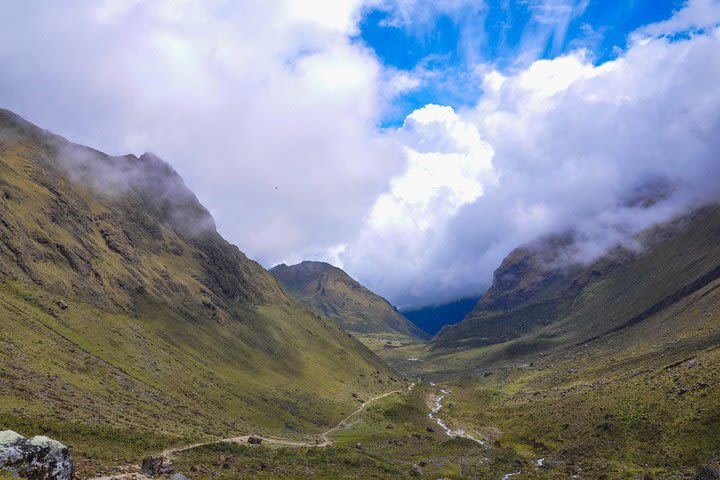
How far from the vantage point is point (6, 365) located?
3140 inches

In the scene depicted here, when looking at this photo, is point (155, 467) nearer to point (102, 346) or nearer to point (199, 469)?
point (199, 469)

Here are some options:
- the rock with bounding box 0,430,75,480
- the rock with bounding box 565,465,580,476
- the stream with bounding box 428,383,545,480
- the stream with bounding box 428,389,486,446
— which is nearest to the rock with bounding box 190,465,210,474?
the rock with bounding box 0,430,75,480

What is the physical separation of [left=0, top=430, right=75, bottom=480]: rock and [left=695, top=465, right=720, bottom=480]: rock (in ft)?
219

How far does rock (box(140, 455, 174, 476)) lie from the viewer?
5200cm

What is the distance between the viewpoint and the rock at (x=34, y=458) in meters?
34.9

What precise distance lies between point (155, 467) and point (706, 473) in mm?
63032

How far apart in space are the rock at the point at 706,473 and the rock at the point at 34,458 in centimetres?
6668

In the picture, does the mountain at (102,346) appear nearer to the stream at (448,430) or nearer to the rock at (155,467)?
the rock at (155,467)

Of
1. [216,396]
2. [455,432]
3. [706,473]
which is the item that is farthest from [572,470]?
[216,396]

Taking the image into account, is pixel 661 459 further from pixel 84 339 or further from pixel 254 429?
pixel 84 339

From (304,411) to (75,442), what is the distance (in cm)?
9836

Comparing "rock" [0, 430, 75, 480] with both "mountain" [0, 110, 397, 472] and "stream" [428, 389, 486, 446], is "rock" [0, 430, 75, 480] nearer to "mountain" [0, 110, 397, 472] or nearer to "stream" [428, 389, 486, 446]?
"mountain" [0, 110, 397, 472]

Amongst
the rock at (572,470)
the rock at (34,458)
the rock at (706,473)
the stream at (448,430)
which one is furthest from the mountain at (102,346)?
the rock at (706,473)

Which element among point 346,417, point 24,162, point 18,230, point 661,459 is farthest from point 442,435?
point 24,162
